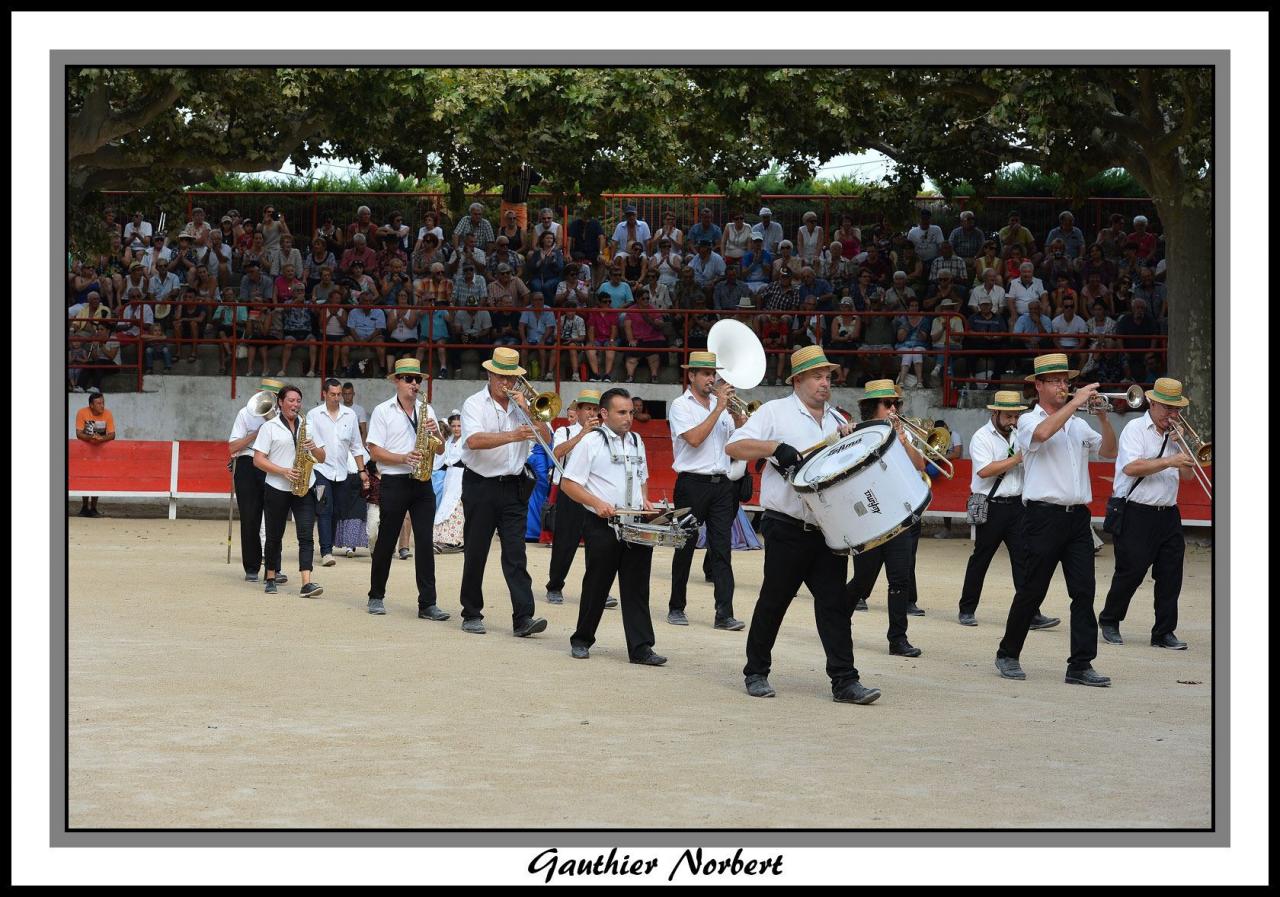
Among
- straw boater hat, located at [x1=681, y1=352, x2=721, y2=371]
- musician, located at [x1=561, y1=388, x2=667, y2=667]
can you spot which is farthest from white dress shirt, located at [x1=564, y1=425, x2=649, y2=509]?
straw boater hat, located at [x1=681, y1=352, x2=721, y2=371]

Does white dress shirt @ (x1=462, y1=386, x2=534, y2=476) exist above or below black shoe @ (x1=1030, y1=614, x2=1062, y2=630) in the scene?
above

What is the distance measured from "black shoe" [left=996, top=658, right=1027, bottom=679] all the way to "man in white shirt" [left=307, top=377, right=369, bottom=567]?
753 cm

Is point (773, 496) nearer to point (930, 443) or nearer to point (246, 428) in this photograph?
point (930, 443)

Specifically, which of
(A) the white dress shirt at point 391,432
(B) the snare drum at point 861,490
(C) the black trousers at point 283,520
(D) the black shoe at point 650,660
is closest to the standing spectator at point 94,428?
(C) the black trousers at point 283,520

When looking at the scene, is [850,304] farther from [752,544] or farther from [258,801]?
[258,801]

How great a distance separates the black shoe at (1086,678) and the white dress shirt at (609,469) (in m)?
3.02

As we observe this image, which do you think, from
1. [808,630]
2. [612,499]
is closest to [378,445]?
[612,499]

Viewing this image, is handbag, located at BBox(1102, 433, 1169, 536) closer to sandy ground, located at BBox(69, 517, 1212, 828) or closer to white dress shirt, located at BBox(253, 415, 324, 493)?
sandy ground, located at BBox(69, 517, 1212, 828)

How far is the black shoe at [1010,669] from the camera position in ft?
34.0

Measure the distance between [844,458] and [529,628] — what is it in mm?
3650

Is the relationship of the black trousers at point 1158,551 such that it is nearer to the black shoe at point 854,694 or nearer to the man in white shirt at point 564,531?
the black shoe at point 854,694

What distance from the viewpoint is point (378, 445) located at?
12.9 metres

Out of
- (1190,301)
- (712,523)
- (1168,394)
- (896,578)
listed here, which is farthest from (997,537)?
(1190,301)

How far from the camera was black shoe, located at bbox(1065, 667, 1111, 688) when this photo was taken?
33.0 ft
